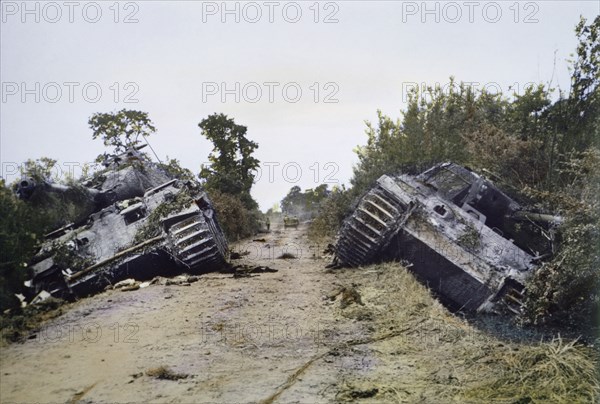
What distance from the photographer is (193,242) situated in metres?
9.85

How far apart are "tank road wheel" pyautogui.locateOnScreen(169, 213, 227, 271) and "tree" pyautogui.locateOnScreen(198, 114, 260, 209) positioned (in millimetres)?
16792

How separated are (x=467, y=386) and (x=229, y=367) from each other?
250 cm

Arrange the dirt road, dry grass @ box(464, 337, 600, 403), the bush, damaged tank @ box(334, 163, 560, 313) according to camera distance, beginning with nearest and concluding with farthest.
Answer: dry grass @ box(464, 337, 600, 403)
the dirt road
the bush
damaged tank @ box(334, 163, 560, 313)

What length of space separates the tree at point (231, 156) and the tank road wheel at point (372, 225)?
17493mm

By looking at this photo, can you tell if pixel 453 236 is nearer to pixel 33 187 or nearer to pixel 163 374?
pixel 163 374

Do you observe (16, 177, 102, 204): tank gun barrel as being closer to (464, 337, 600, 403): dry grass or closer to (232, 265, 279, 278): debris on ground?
(232, 265, 279, 278): debris on ground

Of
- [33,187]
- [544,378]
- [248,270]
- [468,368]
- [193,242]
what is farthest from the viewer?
[248,270]

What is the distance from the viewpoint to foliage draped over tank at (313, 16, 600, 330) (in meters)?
6.73

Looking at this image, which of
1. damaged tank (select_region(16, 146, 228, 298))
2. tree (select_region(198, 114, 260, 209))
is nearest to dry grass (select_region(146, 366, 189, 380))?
damaged tank (select_region(16, 146, 228, 298))

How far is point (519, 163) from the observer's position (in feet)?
47.0

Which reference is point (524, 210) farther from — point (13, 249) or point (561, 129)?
point (13, 249)

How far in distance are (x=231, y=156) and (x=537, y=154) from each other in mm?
18663
